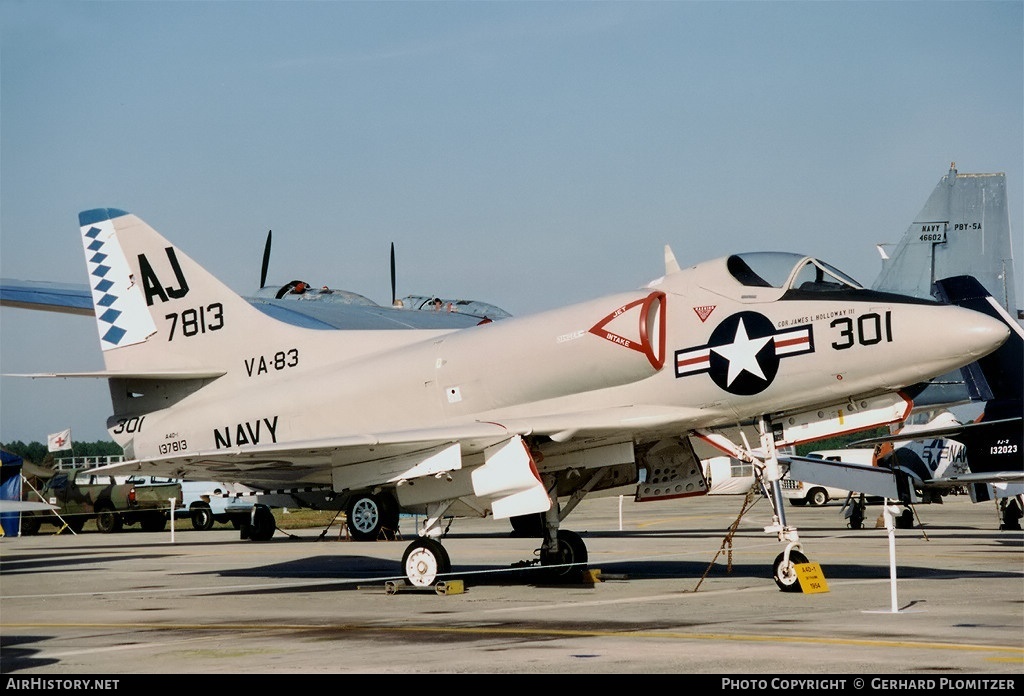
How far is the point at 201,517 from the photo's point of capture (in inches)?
1439

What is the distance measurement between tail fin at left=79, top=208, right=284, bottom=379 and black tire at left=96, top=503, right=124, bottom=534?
63.3 ft

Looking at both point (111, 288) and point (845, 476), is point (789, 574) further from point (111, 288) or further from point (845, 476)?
point (111, 288)

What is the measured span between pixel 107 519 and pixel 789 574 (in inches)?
1131

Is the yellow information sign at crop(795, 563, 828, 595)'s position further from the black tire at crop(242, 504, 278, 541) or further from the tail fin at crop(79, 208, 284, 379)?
the black tire at crop(242, 504, 278, 541)

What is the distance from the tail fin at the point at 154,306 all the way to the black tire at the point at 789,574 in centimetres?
870

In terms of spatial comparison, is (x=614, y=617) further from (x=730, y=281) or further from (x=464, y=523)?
(x=464, y=523)

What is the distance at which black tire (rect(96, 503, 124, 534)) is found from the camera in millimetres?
36000

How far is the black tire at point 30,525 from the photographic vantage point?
38.0 metres

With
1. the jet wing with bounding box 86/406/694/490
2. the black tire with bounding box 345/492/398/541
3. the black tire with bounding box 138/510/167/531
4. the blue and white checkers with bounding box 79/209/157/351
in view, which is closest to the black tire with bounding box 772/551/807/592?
the jet wing with bounding box 86/406/694/490

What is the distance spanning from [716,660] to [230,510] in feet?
97.0

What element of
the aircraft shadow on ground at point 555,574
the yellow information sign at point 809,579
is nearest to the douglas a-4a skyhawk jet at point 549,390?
the yellow information sign at point 809,579

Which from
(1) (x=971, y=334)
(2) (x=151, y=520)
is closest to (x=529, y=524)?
(1) (x=971, y=334)

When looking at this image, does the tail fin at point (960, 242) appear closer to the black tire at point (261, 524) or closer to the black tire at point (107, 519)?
the black tire at point (261, 524)
